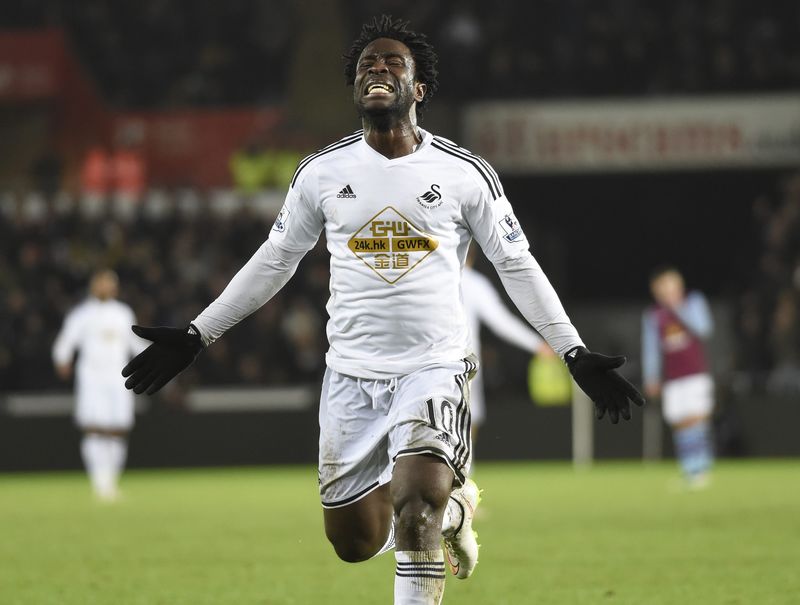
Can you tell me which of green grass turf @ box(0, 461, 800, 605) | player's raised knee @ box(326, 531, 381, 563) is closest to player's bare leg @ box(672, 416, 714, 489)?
green grass turf @ box(0, 461, 800, 605)

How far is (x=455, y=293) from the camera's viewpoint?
605 centimetres

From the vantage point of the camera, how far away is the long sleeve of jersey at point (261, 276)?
20.3 ft

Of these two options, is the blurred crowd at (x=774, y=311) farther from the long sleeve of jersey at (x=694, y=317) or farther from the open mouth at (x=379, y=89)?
the open mouth at (x=379, y=89)

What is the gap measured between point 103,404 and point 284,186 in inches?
315

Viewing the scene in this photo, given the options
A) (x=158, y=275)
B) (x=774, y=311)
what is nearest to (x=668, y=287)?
(x=774, y=311)

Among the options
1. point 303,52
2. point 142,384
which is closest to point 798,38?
point 303,52

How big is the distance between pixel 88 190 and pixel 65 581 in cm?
1646

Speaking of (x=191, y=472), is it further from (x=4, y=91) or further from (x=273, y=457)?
(x=4, y=91)

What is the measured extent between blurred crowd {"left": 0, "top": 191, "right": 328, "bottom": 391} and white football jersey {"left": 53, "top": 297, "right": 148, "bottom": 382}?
4660mm

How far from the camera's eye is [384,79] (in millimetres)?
5934

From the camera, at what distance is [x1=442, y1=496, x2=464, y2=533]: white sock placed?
6.38m

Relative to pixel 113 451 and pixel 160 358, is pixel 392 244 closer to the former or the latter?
pixel 160 358

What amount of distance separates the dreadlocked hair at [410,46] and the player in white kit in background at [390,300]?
2 centimetres

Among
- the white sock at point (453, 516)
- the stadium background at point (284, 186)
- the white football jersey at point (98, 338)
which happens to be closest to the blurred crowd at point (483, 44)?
the stadium background at point (284, 186)
